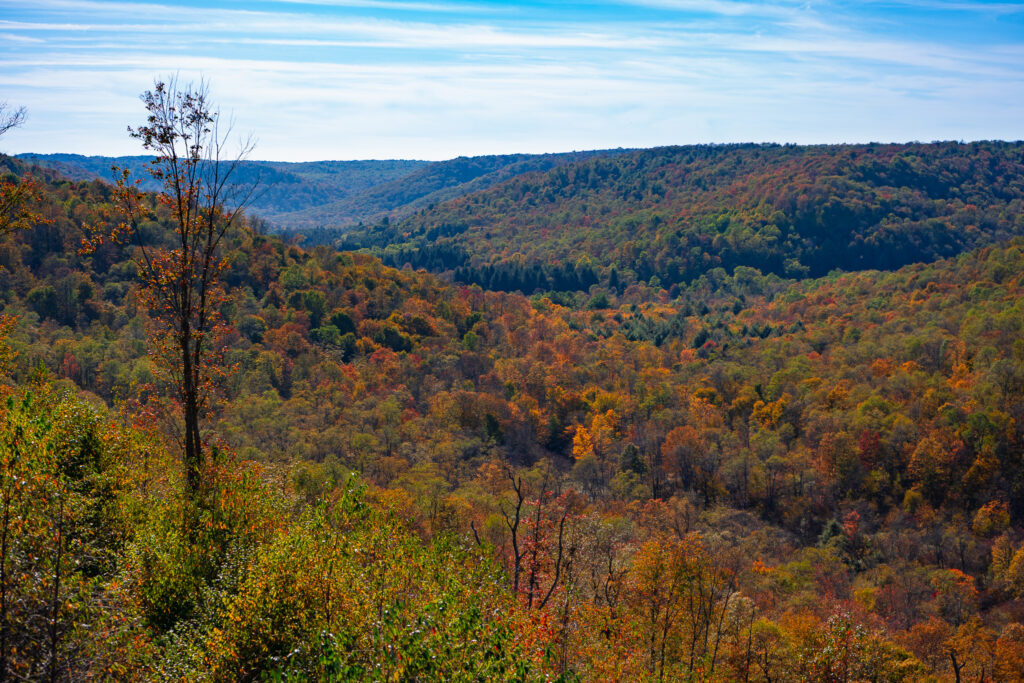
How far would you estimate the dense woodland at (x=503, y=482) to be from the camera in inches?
540

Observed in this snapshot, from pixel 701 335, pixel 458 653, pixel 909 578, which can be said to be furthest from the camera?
pixel 701 335

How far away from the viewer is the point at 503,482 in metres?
68.1

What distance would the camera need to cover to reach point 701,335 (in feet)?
445

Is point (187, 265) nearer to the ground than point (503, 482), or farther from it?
farther from it

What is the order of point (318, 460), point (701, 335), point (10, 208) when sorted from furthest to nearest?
point (701, 335)
point (318, 460)
point (10, 208)

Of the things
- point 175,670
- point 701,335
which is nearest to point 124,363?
point 175,670

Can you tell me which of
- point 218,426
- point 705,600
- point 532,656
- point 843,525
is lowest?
point 843,525

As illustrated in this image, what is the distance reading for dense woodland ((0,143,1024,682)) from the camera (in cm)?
1373

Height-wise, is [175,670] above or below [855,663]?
above

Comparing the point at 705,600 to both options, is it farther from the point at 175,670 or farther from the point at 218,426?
the point at 218,426

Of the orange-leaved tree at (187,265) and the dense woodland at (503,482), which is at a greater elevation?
the orange-leaved tree at (187,265)

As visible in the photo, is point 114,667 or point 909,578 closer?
point 114,667

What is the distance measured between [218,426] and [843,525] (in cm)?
6127

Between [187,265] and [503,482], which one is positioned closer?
[187,265]
